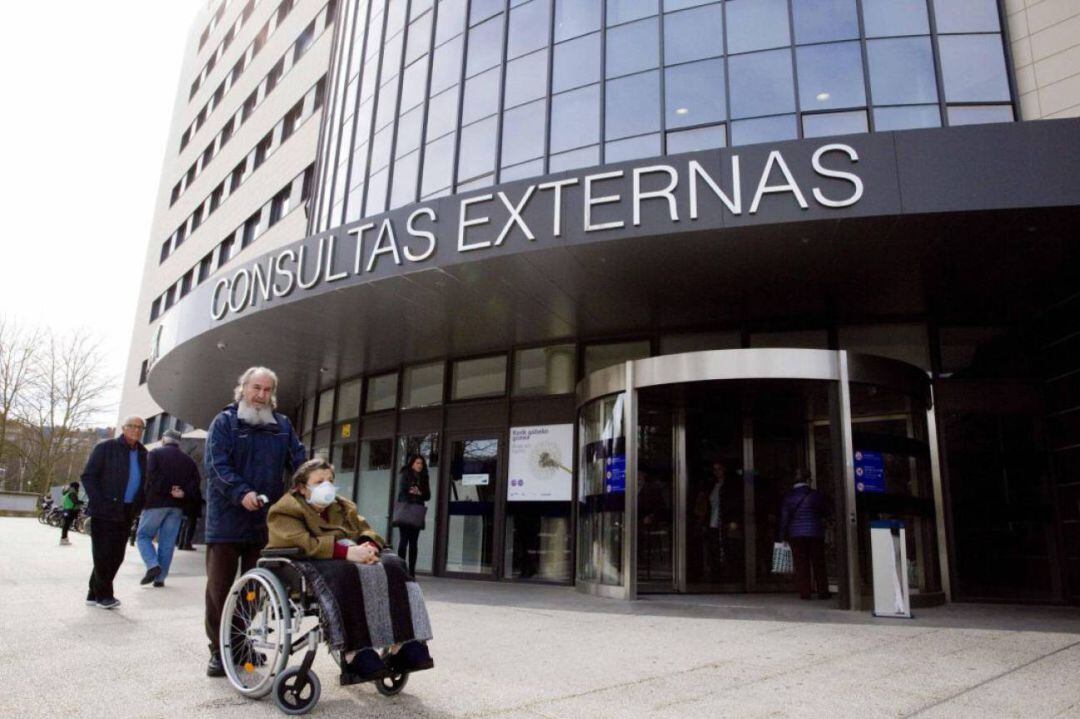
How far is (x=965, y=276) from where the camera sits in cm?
901

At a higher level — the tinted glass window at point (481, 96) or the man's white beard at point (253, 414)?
the tinted glass window at point (481, 96)

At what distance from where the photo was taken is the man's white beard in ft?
14.5

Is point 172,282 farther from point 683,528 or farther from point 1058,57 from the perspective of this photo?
point 1058,57

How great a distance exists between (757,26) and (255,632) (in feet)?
32.3

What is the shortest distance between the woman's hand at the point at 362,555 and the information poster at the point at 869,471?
20.2ft

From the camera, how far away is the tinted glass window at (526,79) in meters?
11.5

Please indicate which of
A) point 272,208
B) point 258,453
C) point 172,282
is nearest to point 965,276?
point 258,453

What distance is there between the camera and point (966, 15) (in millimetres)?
9844

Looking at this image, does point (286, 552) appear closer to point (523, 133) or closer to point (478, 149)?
point (523, 133)

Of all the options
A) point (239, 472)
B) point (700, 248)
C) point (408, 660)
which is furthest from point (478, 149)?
point (408, 660)

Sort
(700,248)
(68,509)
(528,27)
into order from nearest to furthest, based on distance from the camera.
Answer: (700,248) < (528,27) < (68,509)

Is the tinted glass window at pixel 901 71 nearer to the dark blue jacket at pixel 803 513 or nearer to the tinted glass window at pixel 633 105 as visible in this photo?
the tinted glass window at pixel 633 105

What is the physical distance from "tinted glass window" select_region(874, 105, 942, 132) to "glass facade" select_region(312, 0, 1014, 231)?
2 cm

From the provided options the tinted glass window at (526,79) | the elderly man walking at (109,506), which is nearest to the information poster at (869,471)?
the tinted glass window at (526,79)
